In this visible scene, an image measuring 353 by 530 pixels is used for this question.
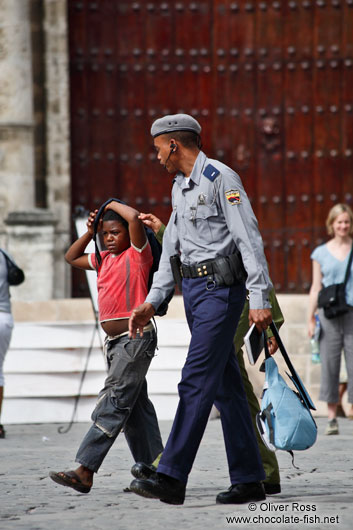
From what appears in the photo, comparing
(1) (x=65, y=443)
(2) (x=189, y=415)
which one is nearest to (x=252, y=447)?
(2) (x=189, y=415)

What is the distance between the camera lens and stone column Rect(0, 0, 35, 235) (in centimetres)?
1204

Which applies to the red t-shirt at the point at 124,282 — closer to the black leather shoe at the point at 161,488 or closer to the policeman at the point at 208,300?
the policeman at the point at 208,300

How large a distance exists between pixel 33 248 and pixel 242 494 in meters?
6.89

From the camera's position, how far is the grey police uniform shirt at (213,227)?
5129 millimetres

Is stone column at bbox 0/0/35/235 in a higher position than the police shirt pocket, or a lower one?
higher

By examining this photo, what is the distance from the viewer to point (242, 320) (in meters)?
5.80

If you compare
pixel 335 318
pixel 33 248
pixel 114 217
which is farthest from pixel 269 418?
pixel 33 248

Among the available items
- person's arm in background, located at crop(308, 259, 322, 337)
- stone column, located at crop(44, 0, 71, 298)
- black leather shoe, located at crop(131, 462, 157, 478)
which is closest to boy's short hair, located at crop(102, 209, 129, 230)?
black leather shoe, located at crop(131, 462, 157, 478)

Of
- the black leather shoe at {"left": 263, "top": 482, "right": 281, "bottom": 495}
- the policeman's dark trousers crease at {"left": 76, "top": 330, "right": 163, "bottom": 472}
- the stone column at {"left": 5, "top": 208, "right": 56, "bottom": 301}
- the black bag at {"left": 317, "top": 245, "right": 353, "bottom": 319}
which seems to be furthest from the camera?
the stone column at {"left": 5, "top": 208, "right": 56, "bottom": 301}

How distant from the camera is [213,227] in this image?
528 cm

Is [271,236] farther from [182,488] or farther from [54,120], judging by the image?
[182,488]

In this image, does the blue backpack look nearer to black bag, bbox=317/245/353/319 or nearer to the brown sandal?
the brown sandal

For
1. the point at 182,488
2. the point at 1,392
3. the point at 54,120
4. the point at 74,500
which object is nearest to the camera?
the point at 182,488

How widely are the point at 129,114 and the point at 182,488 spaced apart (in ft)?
26.9
